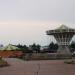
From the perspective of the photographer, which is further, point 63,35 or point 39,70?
point 63,35

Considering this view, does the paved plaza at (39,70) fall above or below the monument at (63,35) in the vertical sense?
below

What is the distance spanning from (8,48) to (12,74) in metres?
46.1

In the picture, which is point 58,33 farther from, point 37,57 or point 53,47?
point 53,47

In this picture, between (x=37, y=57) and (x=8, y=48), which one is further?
(x=8, y=48)

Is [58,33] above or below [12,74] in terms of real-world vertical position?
above

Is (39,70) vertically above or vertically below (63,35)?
below

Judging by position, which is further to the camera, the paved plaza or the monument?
the monument

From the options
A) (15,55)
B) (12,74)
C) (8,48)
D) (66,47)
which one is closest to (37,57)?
(15,55)

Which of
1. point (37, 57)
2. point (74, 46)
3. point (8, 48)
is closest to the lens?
point (37, 57)

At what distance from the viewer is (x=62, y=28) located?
73188 millimetres

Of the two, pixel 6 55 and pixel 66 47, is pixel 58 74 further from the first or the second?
pixel 66 47

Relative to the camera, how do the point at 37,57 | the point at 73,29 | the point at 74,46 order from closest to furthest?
the point at 37,57 → the point at 73,29 → the point at 74,46

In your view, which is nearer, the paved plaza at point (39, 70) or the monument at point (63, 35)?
the paved plaza at point (39, 70)

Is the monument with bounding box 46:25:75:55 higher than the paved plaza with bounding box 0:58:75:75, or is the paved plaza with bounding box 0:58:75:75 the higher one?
the monument with bounding box 46:25:75:55
